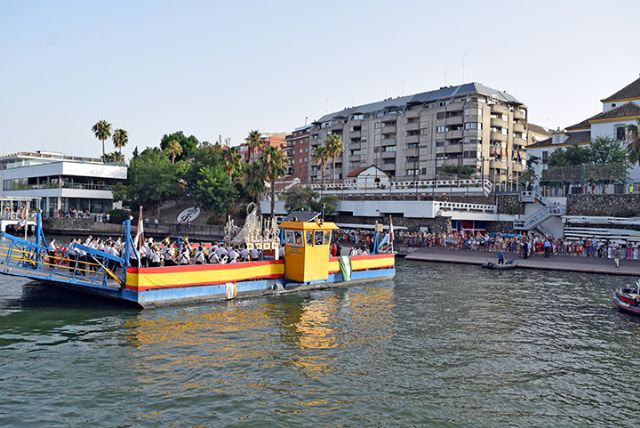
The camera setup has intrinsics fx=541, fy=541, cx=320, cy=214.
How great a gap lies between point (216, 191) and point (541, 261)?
47190 mm

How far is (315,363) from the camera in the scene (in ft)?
59.9

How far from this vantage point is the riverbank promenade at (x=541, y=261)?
42.8 meters

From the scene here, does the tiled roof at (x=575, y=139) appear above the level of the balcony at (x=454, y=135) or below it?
below

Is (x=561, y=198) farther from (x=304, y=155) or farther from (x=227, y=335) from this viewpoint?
(x=304, y=155)

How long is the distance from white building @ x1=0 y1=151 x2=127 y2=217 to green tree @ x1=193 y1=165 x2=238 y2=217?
1693cm

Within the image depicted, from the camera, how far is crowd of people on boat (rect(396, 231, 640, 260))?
46.7 meters

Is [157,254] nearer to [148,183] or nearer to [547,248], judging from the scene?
[547,248]

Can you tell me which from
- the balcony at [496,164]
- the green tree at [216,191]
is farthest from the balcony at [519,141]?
the green tree at [216,191]

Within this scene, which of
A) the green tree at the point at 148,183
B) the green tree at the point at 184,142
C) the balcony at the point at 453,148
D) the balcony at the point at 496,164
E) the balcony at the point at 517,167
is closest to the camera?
the green tree at the point at 148,183

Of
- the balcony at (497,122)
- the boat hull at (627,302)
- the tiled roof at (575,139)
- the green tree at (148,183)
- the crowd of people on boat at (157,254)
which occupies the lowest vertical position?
the boat hull at (627,302)

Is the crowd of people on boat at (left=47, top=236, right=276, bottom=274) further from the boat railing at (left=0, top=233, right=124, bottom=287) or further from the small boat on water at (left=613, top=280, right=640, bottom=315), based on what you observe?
the small boat on water at (left=613, top=280, right=640, bottom=315)

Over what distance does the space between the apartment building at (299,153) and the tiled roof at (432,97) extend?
1676cm

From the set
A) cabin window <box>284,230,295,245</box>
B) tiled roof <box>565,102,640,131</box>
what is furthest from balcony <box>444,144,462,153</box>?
cabin window <box>284,230,295,245</box>

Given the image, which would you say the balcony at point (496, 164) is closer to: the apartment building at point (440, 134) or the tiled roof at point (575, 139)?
the apartment building at point (440, 134)
